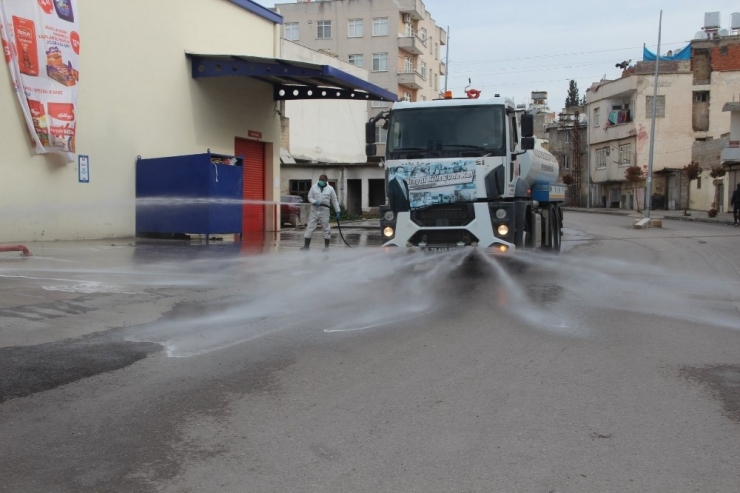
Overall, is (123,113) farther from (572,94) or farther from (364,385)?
(572,94)

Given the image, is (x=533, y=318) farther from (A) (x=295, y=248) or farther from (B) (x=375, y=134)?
(A) (x=295, y=248)

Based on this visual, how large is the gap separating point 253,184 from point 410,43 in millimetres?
46732

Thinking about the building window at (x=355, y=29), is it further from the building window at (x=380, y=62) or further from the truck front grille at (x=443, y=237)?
the truck front grille at (x=443, y=237)

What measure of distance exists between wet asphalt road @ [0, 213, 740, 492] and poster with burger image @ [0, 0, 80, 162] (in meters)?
5.93

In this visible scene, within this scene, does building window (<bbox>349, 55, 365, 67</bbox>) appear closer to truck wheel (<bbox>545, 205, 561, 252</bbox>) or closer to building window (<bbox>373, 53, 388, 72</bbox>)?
building window (<bbox>373, 53, 388, 72</bbox>)

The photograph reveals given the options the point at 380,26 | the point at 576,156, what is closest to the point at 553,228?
the point at 380,26

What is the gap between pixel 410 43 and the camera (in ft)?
222

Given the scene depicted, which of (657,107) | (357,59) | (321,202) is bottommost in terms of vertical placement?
(321,202)

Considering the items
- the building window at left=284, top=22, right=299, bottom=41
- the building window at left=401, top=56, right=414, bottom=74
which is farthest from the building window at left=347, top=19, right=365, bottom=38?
the building window at left=284, top=22, right=299, bottom=41

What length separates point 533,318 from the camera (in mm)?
8219

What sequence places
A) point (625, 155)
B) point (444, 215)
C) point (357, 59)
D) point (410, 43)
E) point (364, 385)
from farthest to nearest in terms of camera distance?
point (357, 59) → point (410, 43) → point (625, 155) → point (444, 215) → point (364, 385)

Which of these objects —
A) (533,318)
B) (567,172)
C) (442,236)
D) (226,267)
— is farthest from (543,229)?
(567,172)

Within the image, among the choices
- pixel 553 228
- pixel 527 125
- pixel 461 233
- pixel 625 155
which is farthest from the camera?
pixel 625 155

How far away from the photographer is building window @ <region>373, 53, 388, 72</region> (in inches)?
2694
